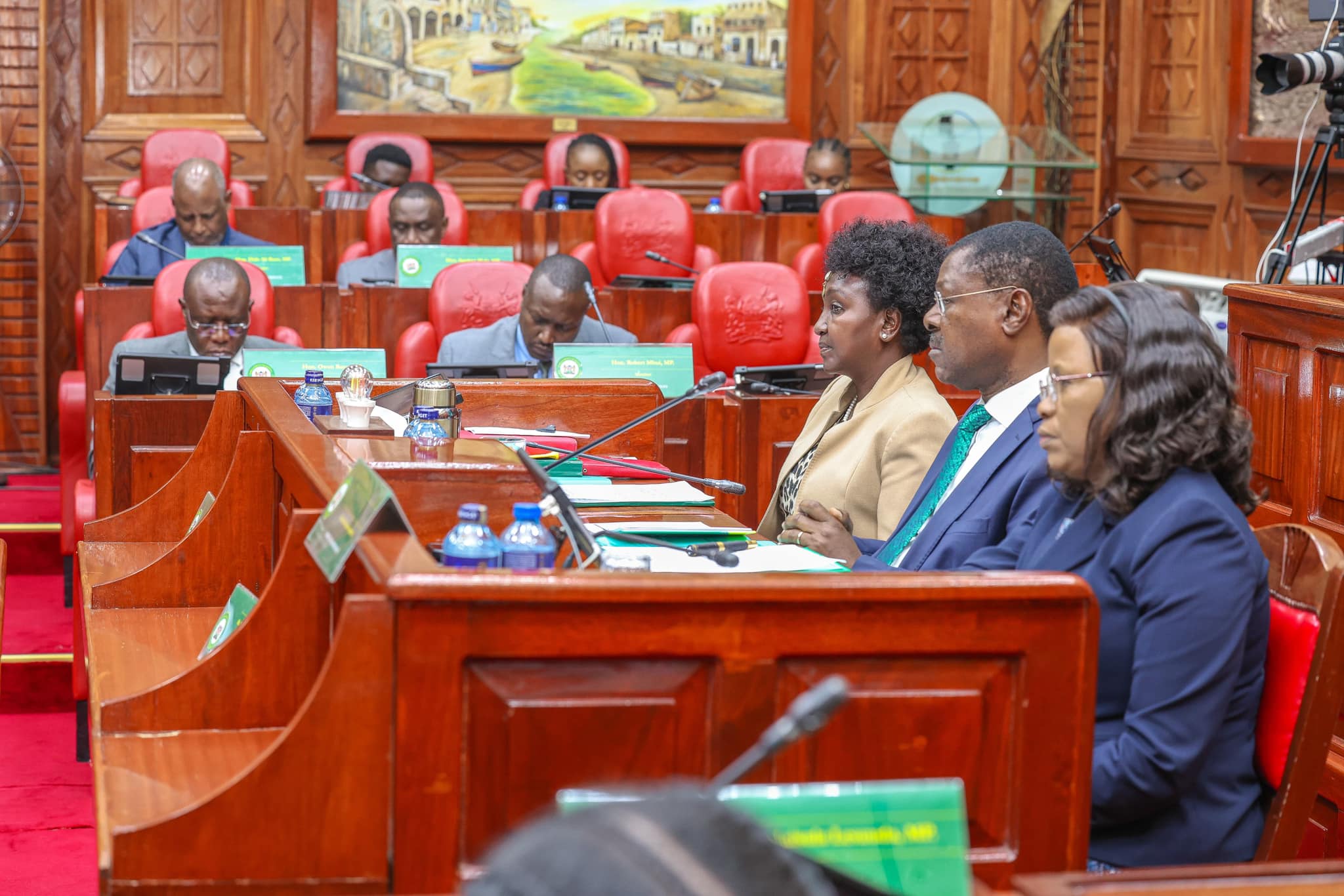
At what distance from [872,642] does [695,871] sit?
0.73 meters

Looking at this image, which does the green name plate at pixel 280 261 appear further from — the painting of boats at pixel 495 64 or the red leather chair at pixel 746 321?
the painting of boats at pixel 495 64

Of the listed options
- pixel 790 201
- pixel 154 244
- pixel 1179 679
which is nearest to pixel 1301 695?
pixel 1179 679

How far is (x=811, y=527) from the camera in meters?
2.35

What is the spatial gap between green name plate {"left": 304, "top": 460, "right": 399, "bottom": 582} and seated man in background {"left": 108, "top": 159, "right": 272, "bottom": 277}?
488 cm

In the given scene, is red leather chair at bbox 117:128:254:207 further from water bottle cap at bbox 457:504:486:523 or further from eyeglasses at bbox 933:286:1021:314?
water bottle cap at bbox 457:504:486:523

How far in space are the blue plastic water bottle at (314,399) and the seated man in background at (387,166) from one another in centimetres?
540

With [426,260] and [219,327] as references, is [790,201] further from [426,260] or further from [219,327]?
[219,327]

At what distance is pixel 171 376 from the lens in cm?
365

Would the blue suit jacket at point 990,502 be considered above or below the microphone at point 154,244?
below

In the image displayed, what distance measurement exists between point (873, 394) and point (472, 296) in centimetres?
270

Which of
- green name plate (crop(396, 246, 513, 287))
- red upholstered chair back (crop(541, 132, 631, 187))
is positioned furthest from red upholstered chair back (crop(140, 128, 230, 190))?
green name plate (crop(396, 246, 513, 287))

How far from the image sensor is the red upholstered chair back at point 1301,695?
1.61 metres

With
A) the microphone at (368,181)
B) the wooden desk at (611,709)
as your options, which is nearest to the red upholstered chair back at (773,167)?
the microphone at (368,181)

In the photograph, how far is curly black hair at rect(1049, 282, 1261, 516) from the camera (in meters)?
1.65
